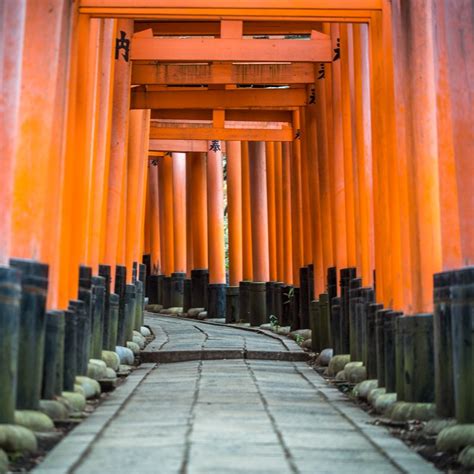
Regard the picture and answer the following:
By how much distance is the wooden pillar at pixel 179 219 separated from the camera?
88.0 ft

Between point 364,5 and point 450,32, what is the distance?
3795mm

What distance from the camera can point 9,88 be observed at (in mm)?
7102

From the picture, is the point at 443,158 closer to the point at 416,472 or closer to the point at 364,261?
the point at 416,472

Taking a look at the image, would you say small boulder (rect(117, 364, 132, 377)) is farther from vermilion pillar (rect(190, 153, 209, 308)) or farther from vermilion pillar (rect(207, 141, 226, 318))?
vermilion pillar (rect(190, 153, 209, 308))

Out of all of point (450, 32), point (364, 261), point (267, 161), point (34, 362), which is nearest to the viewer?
point (450, 32)

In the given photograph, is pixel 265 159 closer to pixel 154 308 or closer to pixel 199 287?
pixel 199 287

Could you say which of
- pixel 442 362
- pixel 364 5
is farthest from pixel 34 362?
pixel 364 5

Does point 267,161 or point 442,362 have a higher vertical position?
point 267,161

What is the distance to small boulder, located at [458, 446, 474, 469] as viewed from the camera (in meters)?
6.20

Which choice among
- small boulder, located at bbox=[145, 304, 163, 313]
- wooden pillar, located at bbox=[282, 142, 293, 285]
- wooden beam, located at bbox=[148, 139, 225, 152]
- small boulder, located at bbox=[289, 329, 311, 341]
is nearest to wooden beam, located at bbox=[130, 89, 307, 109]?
wooden pillar, located at bbox=[282, 142, 293, 285]

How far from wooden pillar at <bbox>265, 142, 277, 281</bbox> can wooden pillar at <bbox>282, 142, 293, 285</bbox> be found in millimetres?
1182

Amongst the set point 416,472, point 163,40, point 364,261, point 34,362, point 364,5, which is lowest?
point 416,472

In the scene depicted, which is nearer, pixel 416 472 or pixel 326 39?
pixel 416 472

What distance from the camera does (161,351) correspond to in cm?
1459
